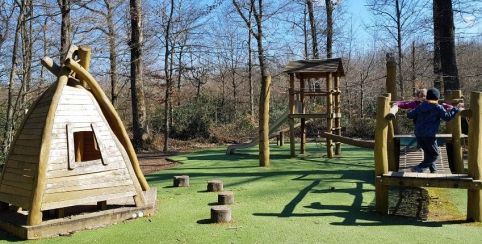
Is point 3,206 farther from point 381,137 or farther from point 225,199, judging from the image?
point 381,137

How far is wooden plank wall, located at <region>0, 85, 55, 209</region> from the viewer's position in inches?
219

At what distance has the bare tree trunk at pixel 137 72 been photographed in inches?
720

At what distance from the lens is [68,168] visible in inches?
225

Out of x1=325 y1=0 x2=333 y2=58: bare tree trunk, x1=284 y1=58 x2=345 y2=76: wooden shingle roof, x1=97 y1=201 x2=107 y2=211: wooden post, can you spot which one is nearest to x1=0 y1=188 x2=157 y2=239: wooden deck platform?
x1=97 y1=201 x2=107 y2=211: wooden post

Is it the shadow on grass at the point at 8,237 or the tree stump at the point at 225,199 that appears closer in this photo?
the shadow on grass at the point at 8,237

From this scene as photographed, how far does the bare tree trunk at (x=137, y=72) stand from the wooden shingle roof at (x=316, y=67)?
7.17m

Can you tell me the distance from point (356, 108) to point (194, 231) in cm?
2409

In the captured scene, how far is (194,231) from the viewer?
5.64 metres

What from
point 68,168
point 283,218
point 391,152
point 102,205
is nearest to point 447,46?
point 391,152

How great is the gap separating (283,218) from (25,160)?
3.64m

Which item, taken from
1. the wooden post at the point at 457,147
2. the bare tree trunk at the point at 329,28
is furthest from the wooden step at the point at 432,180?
the bare tree trunk at the point at 329,28

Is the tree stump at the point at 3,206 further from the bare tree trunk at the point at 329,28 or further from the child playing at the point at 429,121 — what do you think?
the bare tree trunk at the point at 329,28

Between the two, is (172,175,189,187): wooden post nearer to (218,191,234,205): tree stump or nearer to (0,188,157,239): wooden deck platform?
(218,191,234,205): tree stump

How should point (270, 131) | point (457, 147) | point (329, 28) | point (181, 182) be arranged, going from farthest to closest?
point (329, 28) < point (270, 131) < point (181, 182) < point (457, 147)
